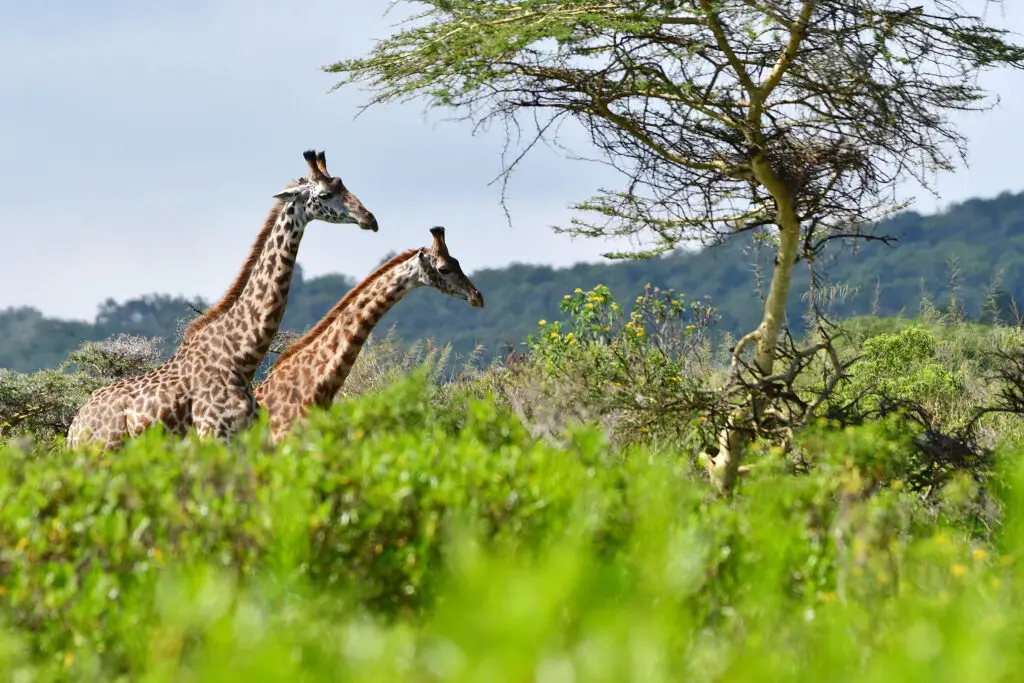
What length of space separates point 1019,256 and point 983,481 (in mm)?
56856

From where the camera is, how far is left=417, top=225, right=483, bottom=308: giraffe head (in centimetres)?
802

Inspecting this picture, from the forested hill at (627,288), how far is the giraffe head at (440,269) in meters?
45.0

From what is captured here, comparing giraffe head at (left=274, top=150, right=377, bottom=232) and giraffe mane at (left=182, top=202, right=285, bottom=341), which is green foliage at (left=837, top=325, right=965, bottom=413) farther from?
giraffe mane at (left=182, top=202, right=285, bottom=341)

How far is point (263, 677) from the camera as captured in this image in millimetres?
2301

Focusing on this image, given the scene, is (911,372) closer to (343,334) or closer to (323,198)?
(343,334)

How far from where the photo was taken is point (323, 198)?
7840 millimetres

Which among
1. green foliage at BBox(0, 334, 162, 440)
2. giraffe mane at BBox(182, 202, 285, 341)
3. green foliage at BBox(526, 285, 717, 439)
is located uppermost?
giraffe mane at BBox(182, 202, 285, 341)

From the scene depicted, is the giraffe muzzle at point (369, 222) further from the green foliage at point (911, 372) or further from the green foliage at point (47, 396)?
the green foliage at point (911, 372)

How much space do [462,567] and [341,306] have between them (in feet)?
18.8

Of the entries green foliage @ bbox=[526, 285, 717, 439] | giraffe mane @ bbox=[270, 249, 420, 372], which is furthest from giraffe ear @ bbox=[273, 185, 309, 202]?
green foliage @ bbox=[526, 285, 717, 439]

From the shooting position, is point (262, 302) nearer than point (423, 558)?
Answer: No

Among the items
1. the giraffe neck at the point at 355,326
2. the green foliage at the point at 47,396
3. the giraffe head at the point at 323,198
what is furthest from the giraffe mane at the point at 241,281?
the green foliage at the point at 47,396

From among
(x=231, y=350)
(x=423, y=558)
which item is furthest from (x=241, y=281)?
(x=423, y=558)

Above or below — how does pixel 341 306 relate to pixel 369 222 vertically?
below
